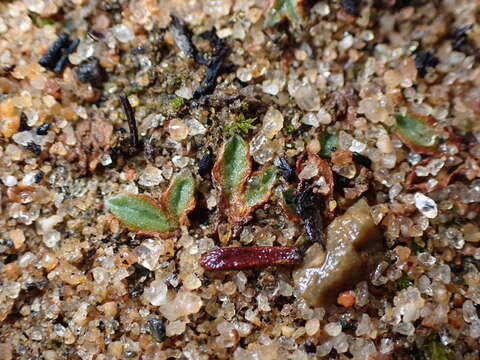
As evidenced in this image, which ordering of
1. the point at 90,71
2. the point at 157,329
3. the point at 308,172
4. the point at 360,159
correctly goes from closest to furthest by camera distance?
1. the point at 157,329
2. the point at 308,172
3. the point at 360,159
4. the point at 90,71

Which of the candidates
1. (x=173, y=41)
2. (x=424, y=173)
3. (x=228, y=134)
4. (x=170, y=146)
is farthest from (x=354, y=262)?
(x=173, y=41)

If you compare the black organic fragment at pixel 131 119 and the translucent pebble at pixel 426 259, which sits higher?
the black organic fragment at pixel 131 119

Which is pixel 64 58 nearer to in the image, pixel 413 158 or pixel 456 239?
pixel 413 158

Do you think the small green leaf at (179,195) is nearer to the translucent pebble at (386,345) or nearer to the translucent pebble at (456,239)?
the translucent pebble at (386,345)

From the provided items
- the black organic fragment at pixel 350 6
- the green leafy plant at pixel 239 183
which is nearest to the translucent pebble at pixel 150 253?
the green leafy plant at pixel 239 183

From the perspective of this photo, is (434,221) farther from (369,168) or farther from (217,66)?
(217,66)

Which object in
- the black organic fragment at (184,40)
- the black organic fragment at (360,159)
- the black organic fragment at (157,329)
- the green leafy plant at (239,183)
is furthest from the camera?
the black organic fragment at (184,40)

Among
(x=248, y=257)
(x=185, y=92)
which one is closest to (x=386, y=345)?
(x=248, y=257)
